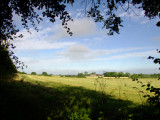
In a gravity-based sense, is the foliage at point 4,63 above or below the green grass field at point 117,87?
above

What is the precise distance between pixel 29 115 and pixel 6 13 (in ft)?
16.1

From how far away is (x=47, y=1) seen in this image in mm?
4945

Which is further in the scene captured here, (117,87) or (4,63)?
(117,87)

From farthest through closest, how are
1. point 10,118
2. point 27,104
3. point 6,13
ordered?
point 6,13, point 27,104, point 10,118

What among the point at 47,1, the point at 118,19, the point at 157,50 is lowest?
the point at 157,50

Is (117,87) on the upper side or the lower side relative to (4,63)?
lower

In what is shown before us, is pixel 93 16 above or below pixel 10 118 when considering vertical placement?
above

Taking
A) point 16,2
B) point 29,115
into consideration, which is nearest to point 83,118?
point 29,115

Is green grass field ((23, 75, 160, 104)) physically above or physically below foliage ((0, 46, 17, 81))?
below

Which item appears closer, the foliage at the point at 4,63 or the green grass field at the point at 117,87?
the green grass field at the point at 117,87

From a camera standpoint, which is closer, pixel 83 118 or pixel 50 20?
pixel 83 118

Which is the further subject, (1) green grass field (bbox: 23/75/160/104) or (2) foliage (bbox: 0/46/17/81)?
(2) foliage (bbox: 0/46/17/81)

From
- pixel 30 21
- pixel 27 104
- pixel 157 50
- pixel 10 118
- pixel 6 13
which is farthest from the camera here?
pixel 30 21

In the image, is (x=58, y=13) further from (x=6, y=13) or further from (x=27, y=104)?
(x=27, y=104)
